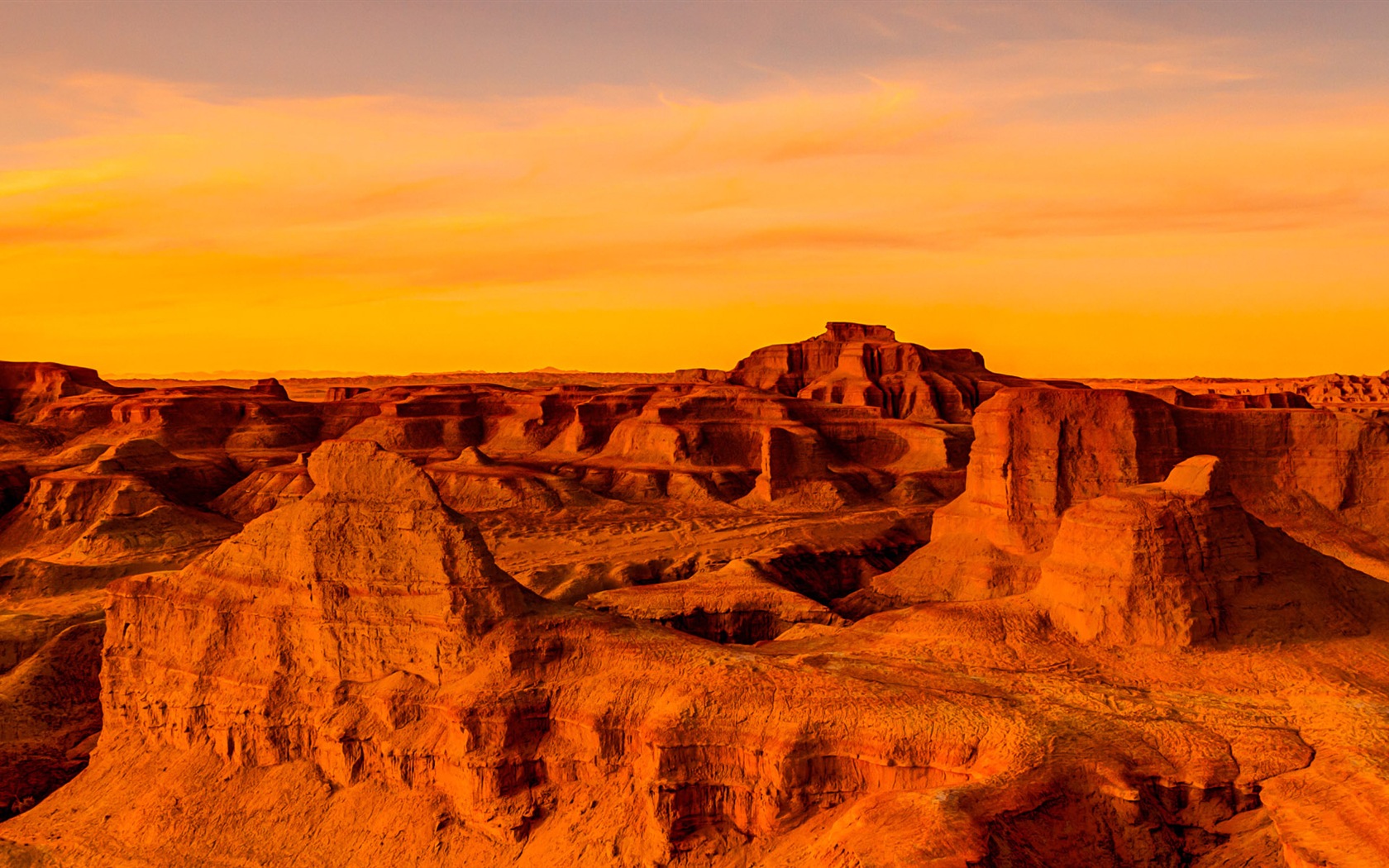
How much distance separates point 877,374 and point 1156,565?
80.5 metres

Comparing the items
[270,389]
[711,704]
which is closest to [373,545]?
[711,704]

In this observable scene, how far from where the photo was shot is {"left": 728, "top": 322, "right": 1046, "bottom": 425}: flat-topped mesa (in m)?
96.6

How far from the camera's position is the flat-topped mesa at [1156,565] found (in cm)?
2345

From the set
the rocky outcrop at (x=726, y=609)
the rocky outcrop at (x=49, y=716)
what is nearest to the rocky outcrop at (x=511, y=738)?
the rocky outcrop at (x=49, y=716)

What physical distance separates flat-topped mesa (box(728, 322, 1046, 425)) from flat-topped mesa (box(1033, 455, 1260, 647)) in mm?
63775

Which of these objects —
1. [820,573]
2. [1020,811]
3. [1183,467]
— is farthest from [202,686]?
[820,573]

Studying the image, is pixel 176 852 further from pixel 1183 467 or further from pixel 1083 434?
pixel 1083 434

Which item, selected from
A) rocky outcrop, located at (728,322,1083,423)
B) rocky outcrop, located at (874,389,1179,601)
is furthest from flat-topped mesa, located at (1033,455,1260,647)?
rocky outcrop, located at (728,322,1083,423)

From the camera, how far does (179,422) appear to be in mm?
84125

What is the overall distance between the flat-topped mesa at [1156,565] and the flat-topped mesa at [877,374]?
6378cm

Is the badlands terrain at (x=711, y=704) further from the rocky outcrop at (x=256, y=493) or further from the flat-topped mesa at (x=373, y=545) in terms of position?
the rocky outcrop at (x=256, y=493)

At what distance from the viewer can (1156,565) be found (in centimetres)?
2369

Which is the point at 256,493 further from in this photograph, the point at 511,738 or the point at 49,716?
the point at 511,738

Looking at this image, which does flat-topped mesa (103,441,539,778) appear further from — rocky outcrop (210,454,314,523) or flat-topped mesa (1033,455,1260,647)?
rocky outcrop (210,454,314,523)
